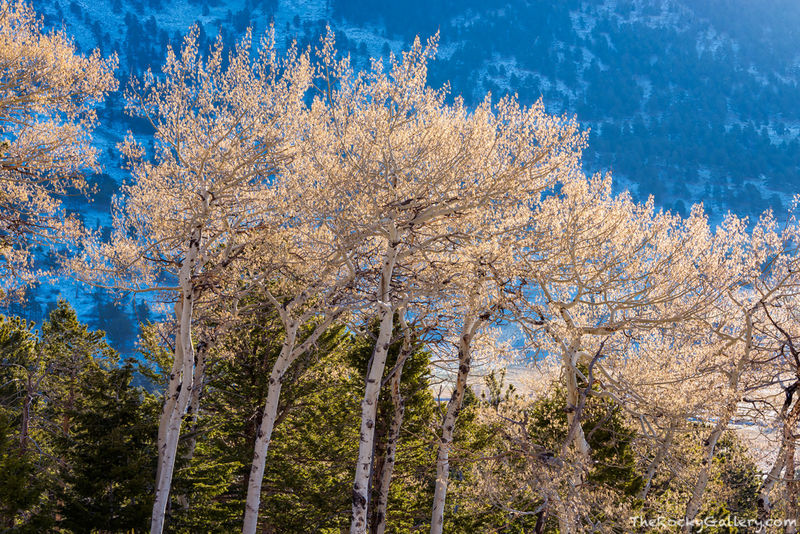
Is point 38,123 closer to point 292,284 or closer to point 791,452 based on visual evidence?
point 292,284

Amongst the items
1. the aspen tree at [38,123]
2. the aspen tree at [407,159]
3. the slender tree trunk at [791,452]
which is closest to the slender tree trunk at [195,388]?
the aspen tree at [38,123]

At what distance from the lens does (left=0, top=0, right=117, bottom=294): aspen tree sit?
13.7 meters

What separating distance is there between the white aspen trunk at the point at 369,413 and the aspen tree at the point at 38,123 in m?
8.04

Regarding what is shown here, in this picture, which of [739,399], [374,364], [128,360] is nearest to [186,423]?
[128,360]

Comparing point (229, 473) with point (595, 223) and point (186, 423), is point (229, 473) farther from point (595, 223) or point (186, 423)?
point (595, 223)

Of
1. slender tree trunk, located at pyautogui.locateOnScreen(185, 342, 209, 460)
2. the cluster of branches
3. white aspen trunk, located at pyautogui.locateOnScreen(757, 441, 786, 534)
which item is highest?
the cluster of branches

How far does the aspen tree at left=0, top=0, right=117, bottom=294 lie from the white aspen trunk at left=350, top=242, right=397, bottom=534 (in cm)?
804

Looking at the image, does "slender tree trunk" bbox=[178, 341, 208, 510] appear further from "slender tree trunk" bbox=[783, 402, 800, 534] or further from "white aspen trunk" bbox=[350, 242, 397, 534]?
"slender tree trunk" bbox=[783, 402, 800, 534]

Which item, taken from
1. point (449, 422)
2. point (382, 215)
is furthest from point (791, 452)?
point (382, 215)

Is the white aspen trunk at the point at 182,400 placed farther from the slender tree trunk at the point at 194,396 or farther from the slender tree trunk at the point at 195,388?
the slender tree trunk at the point at 194,396

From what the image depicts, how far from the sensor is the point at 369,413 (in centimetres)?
1202

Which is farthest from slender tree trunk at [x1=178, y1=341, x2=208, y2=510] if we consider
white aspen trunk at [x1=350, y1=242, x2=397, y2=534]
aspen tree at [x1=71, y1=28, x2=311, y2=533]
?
white aspen trunk at [x1=350, y1=242, x2=397, y2=534]

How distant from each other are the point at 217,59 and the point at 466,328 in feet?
28.7

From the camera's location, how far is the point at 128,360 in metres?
17.1
